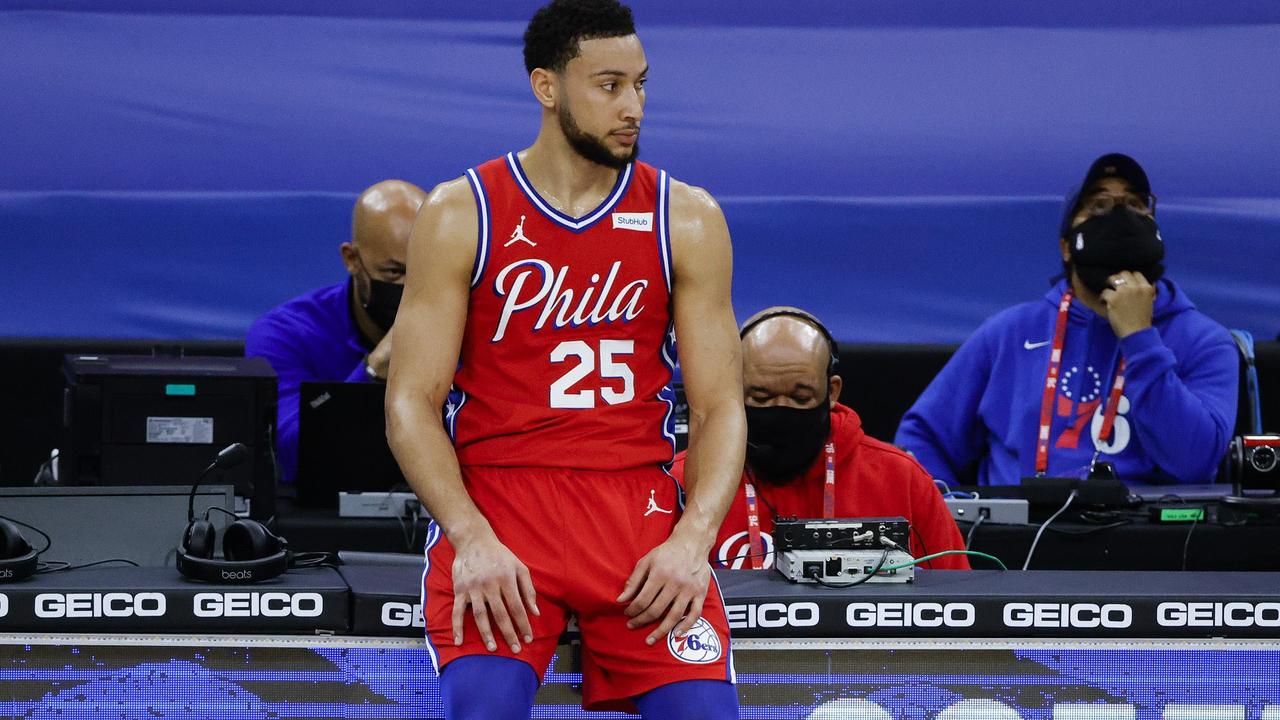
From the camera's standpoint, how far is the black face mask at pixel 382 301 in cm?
478

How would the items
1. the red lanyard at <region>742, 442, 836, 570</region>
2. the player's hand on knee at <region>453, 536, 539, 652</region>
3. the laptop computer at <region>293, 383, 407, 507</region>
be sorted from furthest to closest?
the laptop computer at <region>293, 383, 407, 507</region>, the red lanyard at <region>742, 442, 836, 570</region>, the player's hand on knee at <region>453, 536, 539, 652</region>

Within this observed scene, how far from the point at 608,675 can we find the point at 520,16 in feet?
12.4

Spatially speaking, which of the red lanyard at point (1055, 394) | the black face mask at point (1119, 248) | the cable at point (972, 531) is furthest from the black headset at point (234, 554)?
the black face mask at point (1119, 248)

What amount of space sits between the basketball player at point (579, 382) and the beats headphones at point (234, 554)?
0.78 feet

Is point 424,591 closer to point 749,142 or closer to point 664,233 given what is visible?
point 664,233

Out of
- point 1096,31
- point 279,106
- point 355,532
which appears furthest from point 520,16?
point 355,532

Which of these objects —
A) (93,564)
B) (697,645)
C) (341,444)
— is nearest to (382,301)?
(341,444)

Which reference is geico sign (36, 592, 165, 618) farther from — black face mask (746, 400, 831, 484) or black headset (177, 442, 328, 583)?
black face mask (746, 400, 831, 484)

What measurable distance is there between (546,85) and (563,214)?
0.19 metres

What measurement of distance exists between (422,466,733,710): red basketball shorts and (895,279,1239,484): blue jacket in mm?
2286

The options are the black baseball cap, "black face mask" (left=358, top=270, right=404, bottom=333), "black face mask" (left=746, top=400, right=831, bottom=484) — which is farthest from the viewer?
"black face mask" (left=358, top=270, right=404, bottom=333)

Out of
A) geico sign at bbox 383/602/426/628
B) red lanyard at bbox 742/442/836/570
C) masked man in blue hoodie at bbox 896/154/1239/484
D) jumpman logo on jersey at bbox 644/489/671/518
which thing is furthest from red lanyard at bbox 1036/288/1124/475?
geico sign at bbox 383/602/426/628

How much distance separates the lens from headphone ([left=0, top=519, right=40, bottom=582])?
2355 millimetres

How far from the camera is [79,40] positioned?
550cm
